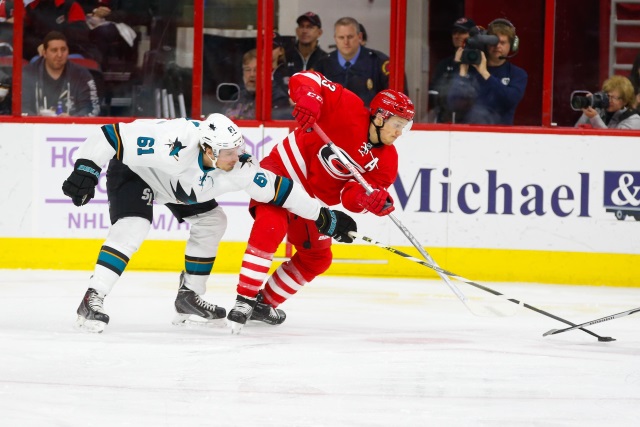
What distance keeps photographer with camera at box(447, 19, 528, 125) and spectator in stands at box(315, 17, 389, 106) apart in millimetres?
385

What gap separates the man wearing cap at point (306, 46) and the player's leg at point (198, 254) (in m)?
1.84

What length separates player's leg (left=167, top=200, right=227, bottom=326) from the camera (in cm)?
446

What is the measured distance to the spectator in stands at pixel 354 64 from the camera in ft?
20.1

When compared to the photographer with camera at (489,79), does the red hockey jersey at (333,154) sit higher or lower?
lower

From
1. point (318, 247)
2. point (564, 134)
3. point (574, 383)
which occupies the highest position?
point (564, 134)

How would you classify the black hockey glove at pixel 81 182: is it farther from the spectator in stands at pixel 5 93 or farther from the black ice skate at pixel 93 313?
the spectator in stands at pixel 5 93

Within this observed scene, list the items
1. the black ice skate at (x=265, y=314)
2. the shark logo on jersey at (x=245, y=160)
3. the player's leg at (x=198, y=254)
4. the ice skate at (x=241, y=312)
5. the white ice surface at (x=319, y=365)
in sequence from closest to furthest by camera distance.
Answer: the white ice surface at (x=319, y=365), the shark logo on jersey at (x=245, y=160), the ice skate at (x=241, y=312), the player's leg at (x=198, y=254), the black ice skate at (x=265, y=314)

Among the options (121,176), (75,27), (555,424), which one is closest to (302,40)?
(75,27)

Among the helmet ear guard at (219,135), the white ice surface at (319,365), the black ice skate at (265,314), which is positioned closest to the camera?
the white ice surface at (319,365)

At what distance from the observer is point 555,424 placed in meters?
3.21

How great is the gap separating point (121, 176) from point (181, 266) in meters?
1.82

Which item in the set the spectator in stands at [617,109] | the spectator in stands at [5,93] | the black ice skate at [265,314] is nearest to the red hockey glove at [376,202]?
the black ice skate at [265,314]

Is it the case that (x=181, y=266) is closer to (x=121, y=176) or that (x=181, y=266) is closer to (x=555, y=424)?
(x=121, y=176)

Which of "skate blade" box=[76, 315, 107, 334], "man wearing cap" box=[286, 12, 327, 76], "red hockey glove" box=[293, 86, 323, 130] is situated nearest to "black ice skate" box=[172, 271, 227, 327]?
"skate blade" box=[76, 315, 107, 334]
